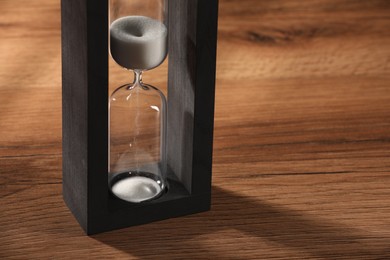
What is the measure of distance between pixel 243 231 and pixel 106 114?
0.19m

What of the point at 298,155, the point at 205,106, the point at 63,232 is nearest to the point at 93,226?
the point at 63,232

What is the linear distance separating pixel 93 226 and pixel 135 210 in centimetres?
5

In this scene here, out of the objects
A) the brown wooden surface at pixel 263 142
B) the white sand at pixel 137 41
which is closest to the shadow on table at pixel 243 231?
the brown wooden surface at pixel 263 142

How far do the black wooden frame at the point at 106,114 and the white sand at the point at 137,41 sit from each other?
0.10 ft

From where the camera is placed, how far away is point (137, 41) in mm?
973

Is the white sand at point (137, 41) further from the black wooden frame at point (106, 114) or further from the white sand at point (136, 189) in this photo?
the white sand at point (136, 189)

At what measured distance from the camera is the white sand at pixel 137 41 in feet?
3.20

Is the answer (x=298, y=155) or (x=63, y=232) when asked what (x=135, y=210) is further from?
(x=298, y=155)

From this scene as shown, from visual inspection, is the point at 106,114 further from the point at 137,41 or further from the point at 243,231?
the point at 243,231

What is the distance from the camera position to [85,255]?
101 centimetres

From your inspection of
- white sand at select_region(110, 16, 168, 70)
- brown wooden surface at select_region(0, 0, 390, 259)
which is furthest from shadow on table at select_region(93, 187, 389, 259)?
white sand at select_region(110, 16, 168, 70)

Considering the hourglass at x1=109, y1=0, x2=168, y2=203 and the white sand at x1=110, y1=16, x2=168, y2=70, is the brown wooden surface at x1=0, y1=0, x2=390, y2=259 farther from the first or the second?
the white sand at x1=110, y1=16, x2=168, y2=70

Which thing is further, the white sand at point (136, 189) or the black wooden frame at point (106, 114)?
the white sand at point (136, 189)

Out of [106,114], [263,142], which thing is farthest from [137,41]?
[263,142]
